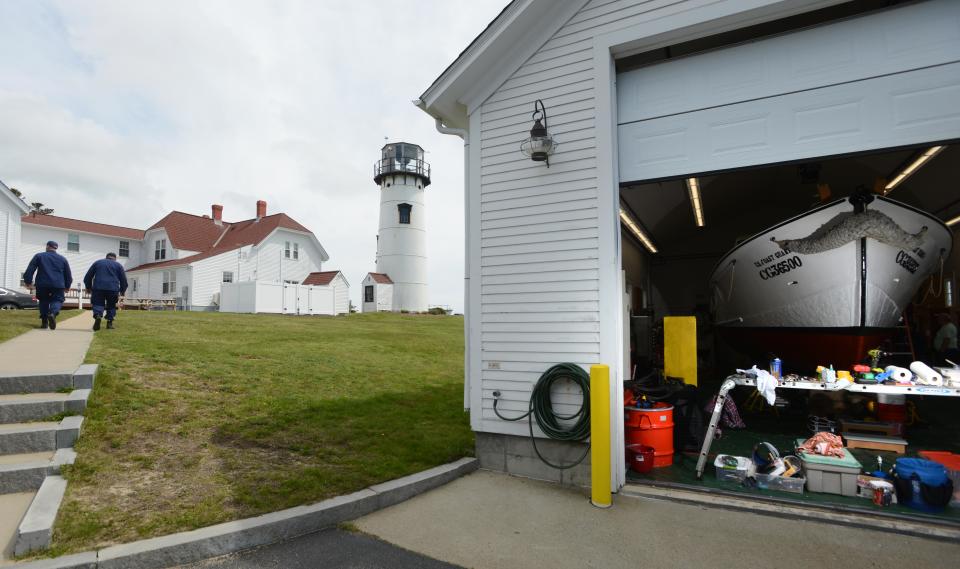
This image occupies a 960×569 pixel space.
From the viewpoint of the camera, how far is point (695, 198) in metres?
11.7

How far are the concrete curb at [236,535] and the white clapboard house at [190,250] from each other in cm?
2491

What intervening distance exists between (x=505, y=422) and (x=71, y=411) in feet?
15.6

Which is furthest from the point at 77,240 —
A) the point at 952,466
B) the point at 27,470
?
the point at 952,466

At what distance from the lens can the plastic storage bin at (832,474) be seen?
4785 millimetres

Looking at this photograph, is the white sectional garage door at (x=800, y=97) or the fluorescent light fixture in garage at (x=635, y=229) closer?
the white sectional garage door at (x=800, y=97)

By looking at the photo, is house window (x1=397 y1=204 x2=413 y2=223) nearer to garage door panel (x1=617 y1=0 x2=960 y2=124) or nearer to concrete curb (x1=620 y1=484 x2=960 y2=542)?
garage door panel (x1=617 y1=0 x2=960 y2=124)

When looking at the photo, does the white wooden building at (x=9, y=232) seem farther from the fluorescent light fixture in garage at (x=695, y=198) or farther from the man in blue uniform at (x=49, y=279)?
the fluorescent light fixture in garage at (x=695, y=198)

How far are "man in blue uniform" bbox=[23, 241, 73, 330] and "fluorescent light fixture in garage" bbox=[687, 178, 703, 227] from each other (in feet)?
43.1

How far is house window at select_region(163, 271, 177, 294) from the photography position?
29439 mm

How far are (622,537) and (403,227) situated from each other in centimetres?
3643

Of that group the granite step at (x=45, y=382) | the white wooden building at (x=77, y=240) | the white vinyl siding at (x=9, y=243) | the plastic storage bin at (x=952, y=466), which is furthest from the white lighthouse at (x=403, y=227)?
the plastic storage bin at (x=952, y=466)

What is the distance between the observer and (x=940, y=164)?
27.6 ft

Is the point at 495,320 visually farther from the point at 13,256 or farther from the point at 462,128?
the point at 13,256

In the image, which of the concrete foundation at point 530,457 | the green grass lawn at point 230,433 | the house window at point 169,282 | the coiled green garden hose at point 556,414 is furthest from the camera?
the house window at point 169,282
